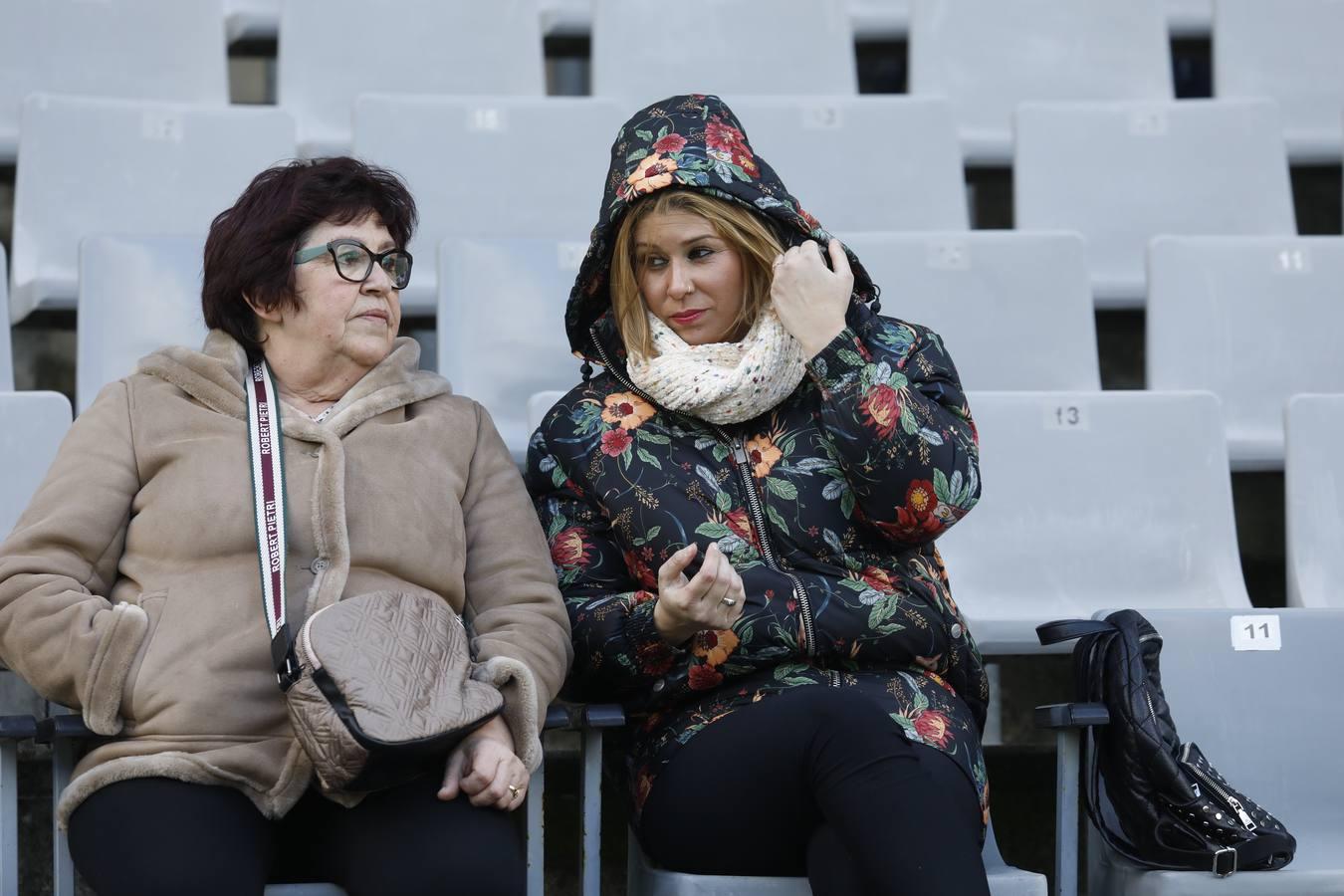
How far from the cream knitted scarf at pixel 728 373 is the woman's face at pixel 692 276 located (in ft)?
0.18

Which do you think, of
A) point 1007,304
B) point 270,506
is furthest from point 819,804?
point 1007,304

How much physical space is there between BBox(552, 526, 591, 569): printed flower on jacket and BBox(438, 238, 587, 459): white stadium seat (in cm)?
65

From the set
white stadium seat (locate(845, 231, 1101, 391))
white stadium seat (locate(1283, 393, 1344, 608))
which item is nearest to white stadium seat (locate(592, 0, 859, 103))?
white stadium seat (locate(845, 231, 1101, 391))

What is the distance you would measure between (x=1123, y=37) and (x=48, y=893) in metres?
3.10

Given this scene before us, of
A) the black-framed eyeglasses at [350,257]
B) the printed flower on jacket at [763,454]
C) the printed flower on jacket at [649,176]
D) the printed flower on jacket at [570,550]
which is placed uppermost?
the printed flower on jacket at [649,176]

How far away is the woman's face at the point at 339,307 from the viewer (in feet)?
6.86

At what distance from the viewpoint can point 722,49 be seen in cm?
394

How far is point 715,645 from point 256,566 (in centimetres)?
56

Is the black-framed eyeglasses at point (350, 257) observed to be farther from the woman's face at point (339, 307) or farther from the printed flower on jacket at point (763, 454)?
the printed flower on jacket at point (763, 454)

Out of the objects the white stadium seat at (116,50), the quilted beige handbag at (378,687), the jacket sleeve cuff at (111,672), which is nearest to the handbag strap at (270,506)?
the quilted beige handbag at (378,687)

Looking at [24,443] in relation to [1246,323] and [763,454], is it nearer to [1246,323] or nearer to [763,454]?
[763,454]

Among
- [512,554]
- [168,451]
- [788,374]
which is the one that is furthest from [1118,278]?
[168,451]

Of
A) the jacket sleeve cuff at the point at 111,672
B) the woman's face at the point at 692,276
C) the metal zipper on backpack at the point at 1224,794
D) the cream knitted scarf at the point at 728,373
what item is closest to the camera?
the jacket sleeve cuff at the point at 111,672

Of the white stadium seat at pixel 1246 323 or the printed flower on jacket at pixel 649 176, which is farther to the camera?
the white stadium seat at pixel 1246 323
